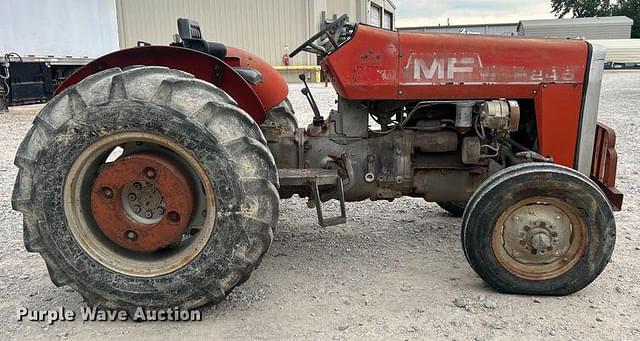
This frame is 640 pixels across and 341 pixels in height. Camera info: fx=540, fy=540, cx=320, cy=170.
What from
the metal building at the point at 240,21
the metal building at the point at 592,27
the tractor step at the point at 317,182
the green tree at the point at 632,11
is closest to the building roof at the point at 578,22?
the metal building at the point at 592,27

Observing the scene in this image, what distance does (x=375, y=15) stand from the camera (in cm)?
3284

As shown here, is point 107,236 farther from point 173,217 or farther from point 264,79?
point 264,79

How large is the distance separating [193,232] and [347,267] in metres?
1.07

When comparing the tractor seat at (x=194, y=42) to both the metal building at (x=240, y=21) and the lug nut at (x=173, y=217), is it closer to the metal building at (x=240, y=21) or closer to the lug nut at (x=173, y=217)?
the lug nut at (x=173, y=217)

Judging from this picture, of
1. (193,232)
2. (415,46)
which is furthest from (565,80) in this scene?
(193,232)

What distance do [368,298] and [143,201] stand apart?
4.58ft

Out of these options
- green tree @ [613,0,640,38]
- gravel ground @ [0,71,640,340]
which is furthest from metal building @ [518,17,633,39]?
gravel ground @ [0,71,640,340]

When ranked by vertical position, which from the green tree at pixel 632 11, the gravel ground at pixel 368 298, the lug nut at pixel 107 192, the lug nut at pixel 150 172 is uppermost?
the green tree at pixel 632 11

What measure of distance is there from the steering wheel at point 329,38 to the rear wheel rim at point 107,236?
1.20 meters

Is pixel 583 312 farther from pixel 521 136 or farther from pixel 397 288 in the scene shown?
pixel 521 136

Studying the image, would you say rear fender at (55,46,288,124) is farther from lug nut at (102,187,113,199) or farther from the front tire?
the front tire

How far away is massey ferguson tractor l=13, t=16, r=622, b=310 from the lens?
107 inches

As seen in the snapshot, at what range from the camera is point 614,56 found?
35656mm

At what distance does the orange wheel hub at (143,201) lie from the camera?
288 centimetres
